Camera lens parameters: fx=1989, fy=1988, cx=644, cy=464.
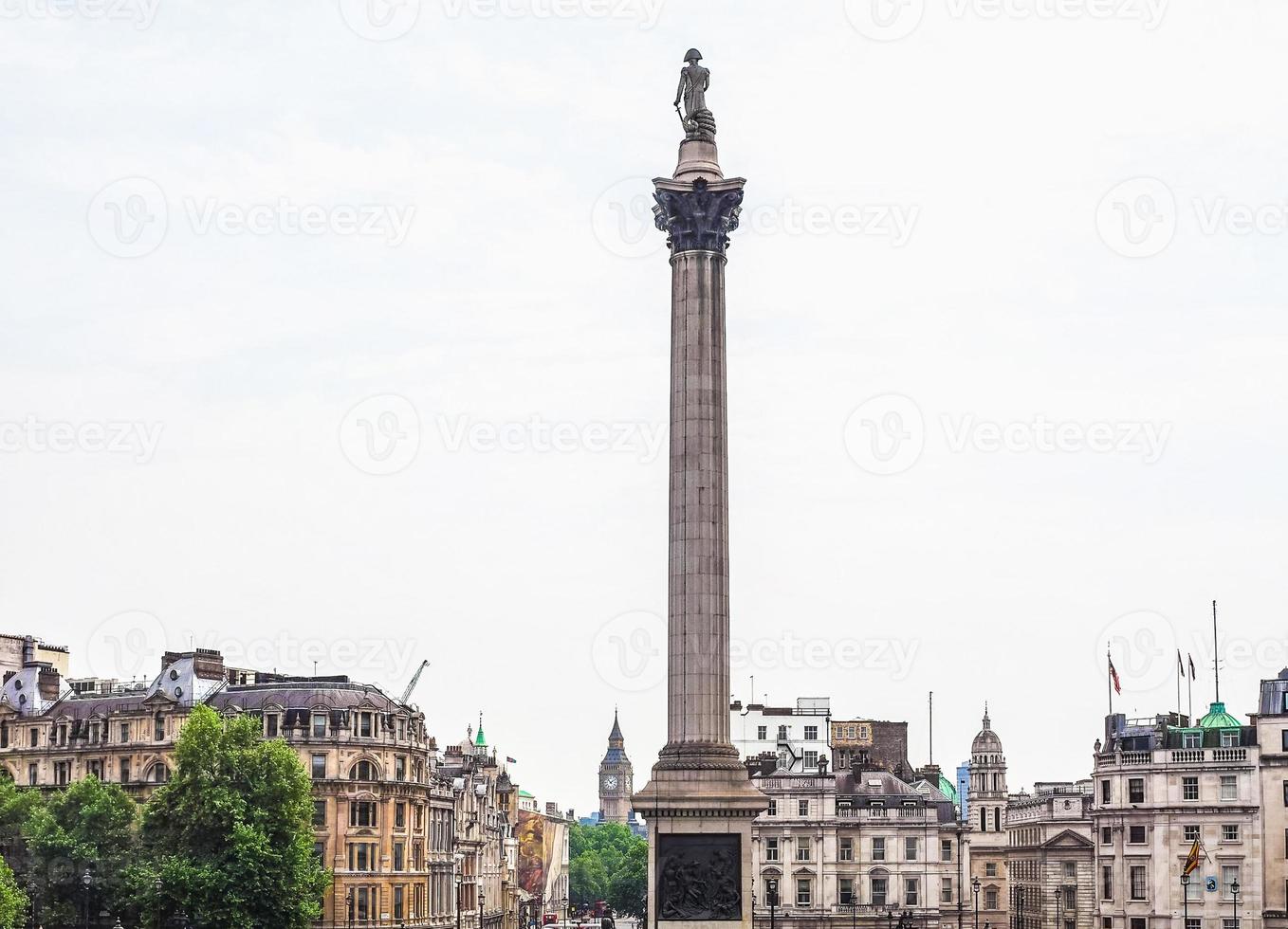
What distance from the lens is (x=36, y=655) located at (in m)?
141

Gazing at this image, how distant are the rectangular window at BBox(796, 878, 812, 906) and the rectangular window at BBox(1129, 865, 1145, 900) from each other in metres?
20.9

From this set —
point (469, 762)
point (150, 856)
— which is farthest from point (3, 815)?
point (469, 762)

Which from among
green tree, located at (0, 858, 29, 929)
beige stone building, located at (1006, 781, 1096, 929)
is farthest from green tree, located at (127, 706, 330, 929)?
beige stone building, located at (1006, 781, 1096, 929)

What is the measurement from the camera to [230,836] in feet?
335

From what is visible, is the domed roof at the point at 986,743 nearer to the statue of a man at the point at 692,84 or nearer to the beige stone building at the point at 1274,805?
the beige stone building at the point at 1274,805

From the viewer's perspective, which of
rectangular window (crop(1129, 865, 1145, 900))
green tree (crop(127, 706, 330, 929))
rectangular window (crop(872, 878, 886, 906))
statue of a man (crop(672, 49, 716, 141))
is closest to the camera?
statue of a man (crop(672, 49, 716, 141))

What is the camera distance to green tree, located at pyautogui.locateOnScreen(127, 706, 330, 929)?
101 m

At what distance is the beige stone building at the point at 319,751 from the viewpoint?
116 meters

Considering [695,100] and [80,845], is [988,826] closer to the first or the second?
[80,845]

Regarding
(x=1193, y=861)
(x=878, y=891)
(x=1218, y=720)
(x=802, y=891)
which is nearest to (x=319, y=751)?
(x=802, y=891)

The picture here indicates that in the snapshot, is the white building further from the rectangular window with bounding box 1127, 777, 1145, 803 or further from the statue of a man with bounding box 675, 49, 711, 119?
the statue of a man with bounding box 675, 49, 711, 119

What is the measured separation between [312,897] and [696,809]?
1691 inches

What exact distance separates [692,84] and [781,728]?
88.5 m

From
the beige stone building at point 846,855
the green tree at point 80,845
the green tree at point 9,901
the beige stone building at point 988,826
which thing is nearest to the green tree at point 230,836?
the green tree at point 80,845
